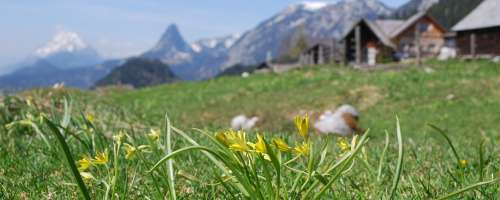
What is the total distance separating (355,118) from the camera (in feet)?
46.5

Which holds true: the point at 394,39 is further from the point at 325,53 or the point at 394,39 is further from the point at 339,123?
the point at 339,123

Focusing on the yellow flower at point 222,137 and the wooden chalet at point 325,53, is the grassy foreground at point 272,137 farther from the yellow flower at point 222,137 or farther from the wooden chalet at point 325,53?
the wooden chalet at point 325,53

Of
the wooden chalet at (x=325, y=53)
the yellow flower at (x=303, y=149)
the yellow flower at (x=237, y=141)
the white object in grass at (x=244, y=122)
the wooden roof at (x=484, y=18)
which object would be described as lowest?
the white object in grass at (x=244, y=122)

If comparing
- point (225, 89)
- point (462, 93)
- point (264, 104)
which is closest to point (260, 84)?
point (225, 89)

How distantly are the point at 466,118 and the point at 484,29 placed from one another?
1147 inches

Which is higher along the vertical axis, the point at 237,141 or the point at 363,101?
the point at 237,141

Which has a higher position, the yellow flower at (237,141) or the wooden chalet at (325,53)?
the yellow flower at (237,141)

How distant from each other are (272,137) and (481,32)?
141ft

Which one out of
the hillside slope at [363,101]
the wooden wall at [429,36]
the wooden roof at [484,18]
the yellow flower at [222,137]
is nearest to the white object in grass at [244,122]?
the hillside slope at [363,101]

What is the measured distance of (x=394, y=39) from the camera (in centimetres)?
4872

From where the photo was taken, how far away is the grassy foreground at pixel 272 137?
2.07 metres

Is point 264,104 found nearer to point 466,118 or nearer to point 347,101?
point 347,101

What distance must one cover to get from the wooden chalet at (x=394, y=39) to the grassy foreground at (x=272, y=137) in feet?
59.9

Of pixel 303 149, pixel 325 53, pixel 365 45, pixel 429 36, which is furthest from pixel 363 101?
pixel 325 53
